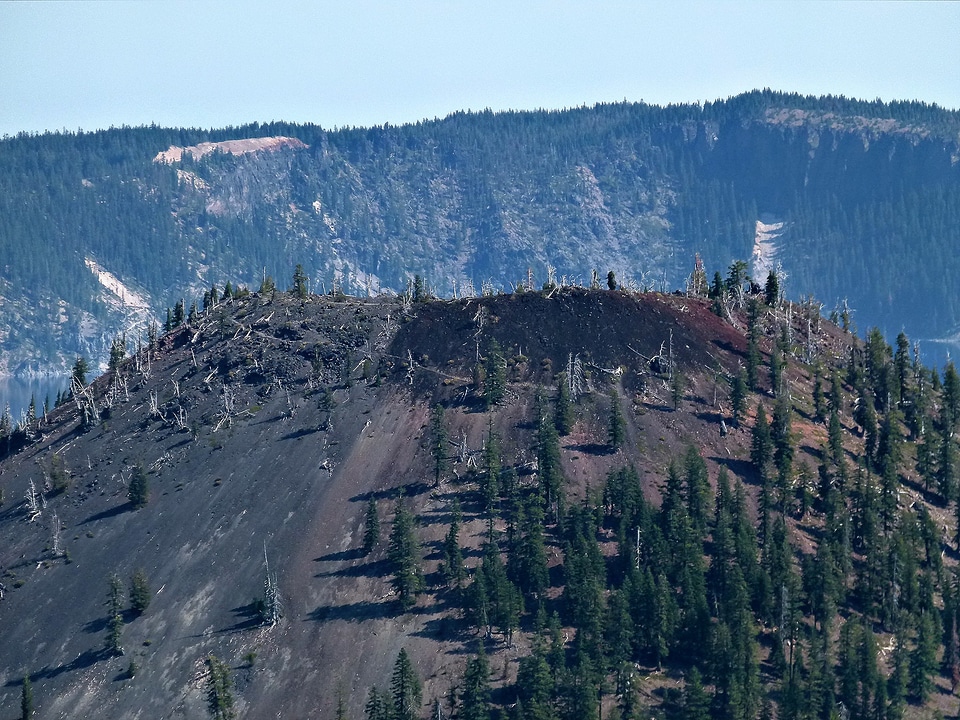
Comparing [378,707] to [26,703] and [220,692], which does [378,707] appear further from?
[26,703]

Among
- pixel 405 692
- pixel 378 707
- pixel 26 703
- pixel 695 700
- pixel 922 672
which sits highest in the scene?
pixel 405 692

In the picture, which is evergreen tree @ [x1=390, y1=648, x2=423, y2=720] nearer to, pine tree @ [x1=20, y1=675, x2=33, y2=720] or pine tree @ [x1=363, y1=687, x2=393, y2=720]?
pine tree @ [x1=363, y1=687, x2=393, y2=720]

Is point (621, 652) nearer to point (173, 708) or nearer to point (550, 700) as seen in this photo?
point (550, 700)

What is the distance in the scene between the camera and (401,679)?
618 feet

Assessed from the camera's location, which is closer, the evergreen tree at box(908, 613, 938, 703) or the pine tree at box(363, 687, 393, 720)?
the pine tree at box(363, 687, 393, 720)

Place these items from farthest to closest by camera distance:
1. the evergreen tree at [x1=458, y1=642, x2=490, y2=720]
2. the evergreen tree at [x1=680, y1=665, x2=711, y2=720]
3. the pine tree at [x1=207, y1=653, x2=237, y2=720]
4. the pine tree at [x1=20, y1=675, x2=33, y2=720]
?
the pine tree at [x1=20, y1=675, x2=33, y2=720] → the pine tree at [x1=207, y1=653, x2=237, y2=720] → the evergreen tree at [x1=680, y1=665, x2=711, y2=720] → the evergreen tree at [x1=458, y1=642, x2=490, y2=720]

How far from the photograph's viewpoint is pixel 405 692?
18675 centimetres

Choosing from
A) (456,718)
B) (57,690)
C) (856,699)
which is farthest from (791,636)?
(57,690)

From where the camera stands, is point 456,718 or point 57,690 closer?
point 456,718

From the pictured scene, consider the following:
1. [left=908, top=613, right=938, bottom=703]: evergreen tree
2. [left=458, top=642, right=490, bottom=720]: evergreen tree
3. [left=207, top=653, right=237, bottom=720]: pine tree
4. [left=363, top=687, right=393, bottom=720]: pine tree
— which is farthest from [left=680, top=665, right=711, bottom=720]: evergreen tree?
[left=207, top=653, right=237, bottom=720]: pine tree

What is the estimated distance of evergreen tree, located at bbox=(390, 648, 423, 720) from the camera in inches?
7318

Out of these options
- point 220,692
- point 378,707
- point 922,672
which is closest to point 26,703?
point 220,692

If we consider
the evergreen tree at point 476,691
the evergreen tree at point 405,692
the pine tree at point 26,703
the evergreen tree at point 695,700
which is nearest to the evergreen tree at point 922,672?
the evergreen tree at point 695,700

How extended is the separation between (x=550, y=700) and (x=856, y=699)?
1352 inches
